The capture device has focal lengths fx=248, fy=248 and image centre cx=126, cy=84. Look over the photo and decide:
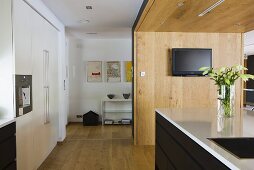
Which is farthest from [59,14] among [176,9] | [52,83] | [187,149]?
[187,149]

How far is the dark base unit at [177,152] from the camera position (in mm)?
1470

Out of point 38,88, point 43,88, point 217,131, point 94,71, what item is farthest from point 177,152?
point 94,71

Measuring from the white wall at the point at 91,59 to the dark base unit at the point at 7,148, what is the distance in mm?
4916

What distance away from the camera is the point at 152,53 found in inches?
191

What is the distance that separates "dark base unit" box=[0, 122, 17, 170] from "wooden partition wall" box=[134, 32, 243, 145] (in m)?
2.75

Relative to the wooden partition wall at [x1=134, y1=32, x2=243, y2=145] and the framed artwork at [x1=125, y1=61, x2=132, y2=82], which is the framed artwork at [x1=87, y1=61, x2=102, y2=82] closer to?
the framed artwork at [x1=125, y1=61, x2=132, y2=82]

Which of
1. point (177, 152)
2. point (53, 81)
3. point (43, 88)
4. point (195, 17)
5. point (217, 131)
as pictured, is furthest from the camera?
point (53, 81)

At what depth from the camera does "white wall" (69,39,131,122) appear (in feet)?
24.1

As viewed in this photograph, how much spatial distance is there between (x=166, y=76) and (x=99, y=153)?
1.93m

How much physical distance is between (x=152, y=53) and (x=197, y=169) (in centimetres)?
343

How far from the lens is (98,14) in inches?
173

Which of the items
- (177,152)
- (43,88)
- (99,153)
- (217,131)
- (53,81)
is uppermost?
(53,81)

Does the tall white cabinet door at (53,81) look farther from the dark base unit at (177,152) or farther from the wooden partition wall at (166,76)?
the dark base unit at (177,152)

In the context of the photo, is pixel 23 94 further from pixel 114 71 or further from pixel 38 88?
pixel 114 71
